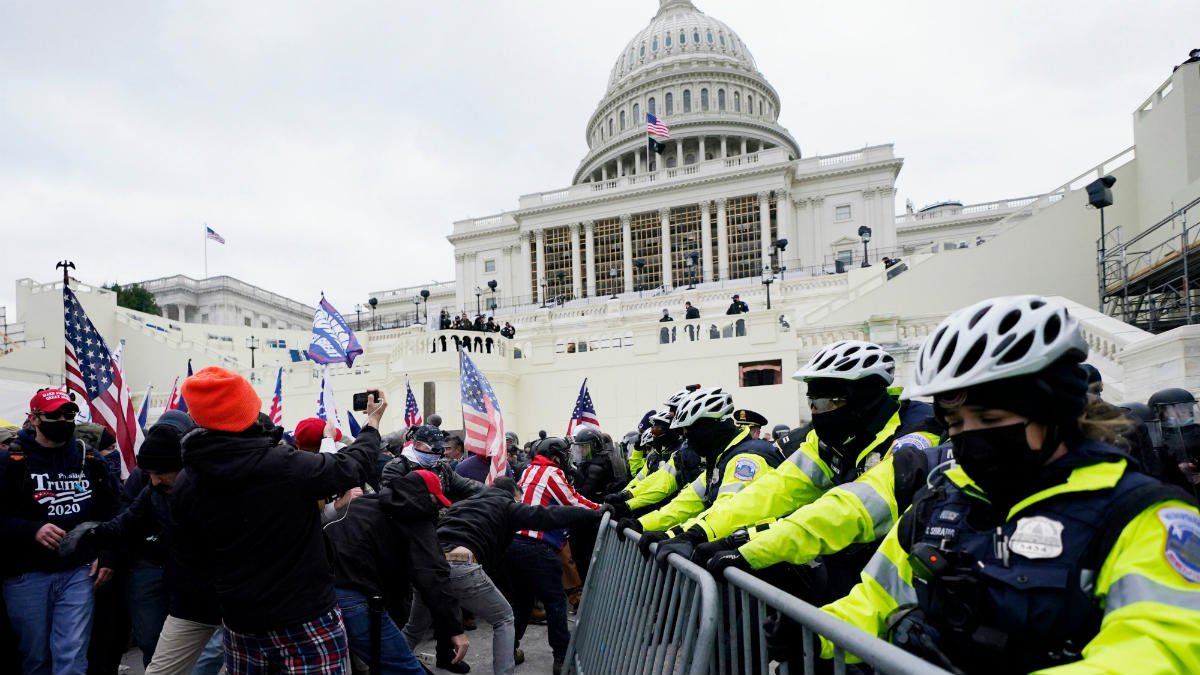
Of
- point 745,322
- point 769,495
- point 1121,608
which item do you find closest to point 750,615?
point 769,495

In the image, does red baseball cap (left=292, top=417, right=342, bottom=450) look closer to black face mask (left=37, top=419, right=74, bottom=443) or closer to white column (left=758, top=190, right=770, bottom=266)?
black face mask (left=37, top=419, right=74, bottom=443)

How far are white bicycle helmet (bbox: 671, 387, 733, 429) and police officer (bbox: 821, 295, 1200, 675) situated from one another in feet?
8.36

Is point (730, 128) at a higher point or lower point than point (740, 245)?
higher

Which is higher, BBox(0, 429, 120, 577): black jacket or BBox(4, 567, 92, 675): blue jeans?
BBox(0, 429, 120, 577): black jacket

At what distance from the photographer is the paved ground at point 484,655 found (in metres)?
6.03

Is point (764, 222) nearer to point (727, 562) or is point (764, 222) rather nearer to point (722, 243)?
point (722, 243)

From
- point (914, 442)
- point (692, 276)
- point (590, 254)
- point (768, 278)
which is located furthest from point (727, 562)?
point (590, 254)

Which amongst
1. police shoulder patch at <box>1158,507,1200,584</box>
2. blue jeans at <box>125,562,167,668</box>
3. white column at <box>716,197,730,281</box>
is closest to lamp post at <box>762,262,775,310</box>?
white column at <box>716,197,730,281</box>

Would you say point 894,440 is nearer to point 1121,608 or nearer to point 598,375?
point 1121,608

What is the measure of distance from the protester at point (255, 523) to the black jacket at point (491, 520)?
74.2 inches

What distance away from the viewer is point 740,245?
60.6m

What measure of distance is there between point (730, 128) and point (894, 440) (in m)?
74.7

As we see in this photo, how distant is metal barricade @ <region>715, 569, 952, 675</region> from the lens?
164 cm

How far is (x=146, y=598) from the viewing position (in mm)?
4988
